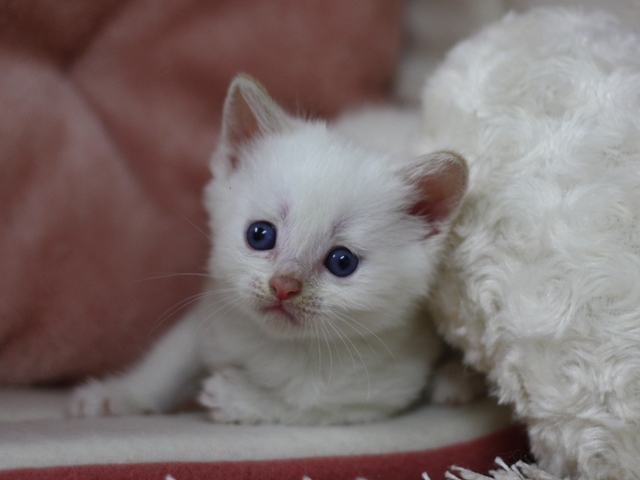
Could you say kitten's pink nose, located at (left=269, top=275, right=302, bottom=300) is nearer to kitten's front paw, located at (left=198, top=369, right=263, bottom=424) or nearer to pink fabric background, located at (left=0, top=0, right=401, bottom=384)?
kitten's front paw, located at (left=198, top=369, right=263, bottom=424)

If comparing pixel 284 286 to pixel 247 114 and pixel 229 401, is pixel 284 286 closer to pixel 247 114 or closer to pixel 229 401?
pixel 229 401

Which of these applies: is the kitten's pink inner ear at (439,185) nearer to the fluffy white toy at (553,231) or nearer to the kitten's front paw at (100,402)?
the fluffy white toy at (553,231)

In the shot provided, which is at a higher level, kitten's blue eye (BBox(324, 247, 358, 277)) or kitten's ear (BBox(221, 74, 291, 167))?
kitten's ear (BBox(221, 74, 291, 167))

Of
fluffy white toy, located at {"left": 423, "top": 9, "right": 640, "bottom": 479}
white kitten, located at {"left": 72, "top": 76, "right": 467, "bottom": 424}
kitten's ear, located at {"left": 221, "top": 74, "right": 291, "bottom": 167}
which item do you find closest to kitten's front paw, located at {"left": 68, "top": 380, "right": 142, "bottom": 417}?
white kitten, located at {"left": 72, "top": 76, "right": 467, "bottom": 424}

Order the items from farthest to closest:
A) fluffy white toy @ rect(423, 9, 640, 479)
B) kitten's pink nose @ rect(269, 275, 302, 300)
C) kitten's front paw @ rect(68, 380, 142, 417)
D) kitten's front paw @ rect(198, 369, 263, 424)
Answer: kitten's front paw @ rect(68, 380, 142, 417), kitten's front paw @ rect(198, 369, 263, 424), kitten's pink nose @ rect(269, 275, 302, 300), fluffy white toy @ rect(423, 9, 640, 479)

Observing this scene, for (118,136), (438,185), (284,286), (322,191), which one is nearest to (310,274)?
(284,286)

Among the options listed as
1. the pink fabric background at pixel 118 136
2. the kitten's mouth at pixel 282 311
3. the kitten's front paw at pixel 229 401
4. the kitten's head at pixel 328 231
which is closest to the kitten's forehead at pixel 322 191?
the kitten's head at pixel 328 231

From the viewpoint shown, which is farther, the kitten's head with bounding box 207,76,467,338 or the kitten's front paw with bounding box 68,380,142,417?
the kitten's front paw with bounding box 68,380,142,417
